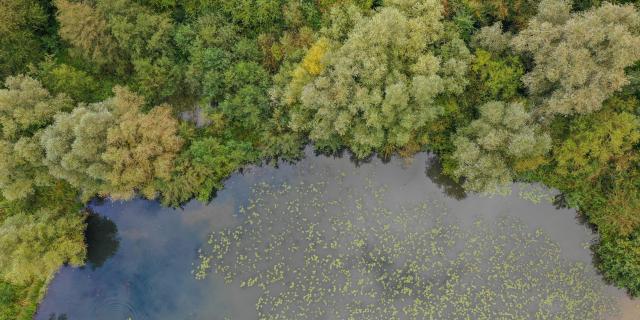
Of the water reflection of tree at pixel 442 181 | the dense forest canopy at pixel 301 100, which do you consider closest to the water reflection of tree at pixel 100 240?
the dense forest canopy at pixel 301 100

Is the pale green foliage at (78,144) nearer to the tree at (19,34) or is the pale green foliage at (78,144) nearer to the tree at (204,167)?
the tree at (204,167)

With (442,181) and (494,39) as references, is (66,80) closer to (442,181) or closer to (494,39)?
(442,181)

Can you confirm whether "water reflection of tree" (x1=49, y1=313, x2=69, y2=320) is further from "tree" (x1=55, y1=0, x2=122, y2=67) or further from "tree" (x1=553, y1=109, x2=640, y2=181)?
"tree" (x1=553, y1=109, x2=640, y2=181)

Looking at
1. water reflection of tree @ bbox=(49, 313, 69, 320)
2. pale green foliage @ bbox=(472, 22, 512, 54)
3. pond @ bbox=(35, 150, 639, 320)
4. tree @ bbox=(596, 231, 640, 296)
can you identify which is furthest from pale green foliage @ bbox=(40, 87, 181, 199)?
tree @ bbox=(596, 231, 640, 296)

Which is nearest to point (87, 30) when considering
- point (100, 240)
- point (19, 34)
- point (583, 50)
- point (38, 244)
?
point (19, 34)

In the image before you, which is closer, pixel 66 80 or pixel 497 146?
pixel 497 146

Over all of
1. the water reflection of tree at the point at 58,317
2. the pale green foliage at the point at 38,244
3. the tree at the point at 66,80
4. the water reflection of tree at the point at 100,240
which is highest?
the tree at the point at 66,80
